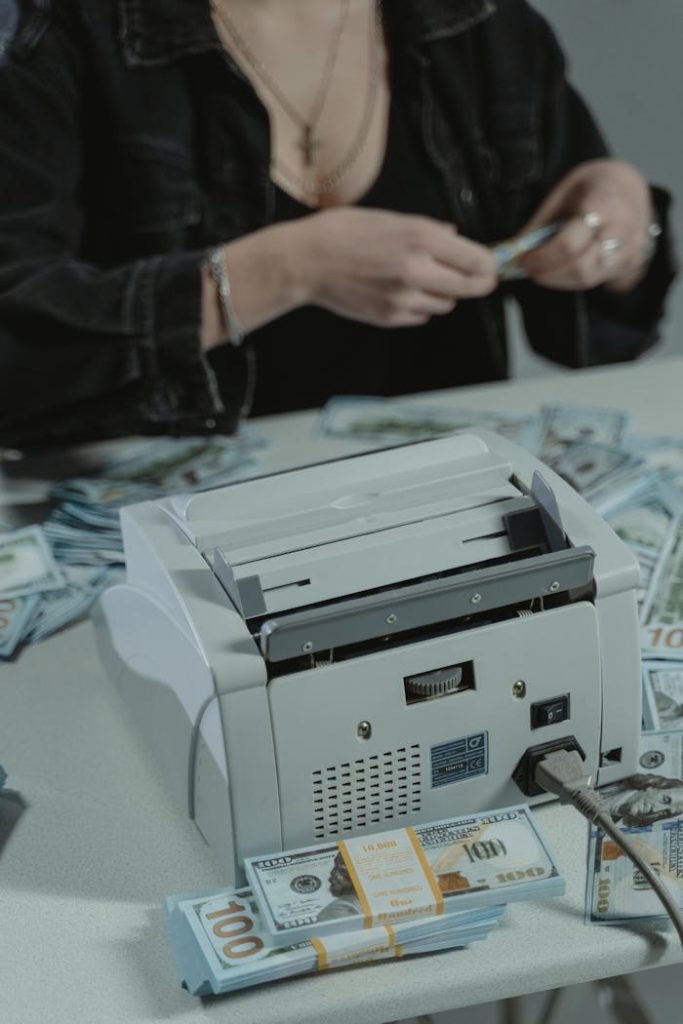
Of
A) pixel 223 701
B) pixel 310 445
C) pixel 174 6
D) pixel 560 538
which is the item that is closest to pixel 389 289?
pixel 310 445

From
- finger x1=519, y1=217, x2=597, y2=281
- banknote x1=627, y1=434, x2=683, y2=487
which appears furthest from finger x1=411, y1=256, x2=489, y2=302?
banknote x1=627, y1=434, x2=683, y2=487

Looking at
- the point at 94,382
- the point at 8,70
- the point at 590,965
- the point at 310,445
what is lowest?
the point at 590,965

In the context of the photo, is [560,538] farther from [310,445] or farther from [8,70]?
[8,70]

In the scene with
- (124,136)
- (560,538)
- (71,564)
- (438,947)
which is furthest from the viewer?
(124,136)

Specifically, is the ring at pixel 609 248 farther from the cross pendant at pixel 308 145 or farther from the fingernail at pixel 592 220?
the cross pendant at pixel 308 145

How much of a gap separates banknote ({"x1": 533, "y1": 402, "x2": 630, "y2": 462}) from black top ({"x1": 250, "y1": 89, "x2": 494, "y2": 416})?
15.0 inches

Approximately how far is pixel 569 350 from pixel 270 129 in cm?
56

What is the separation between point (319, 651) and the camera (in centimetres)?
80

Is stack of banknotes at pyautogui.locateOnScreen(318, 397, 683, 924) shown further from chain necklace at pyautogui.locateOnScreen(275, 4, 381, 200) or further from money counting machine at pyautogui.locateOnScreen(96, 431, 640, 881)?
chain necklace at pyautogui.locateOnScreen(275, 4, 381, 200)

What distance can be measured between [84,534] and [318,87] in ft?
2.56

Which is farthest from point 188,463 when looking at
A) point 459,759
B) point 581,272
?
point 459,759

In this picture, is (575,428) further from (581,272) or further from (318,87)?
(318,87)

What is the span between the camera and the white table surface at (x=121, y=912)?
0.74 m

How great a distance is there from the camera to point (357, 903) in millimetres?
750
